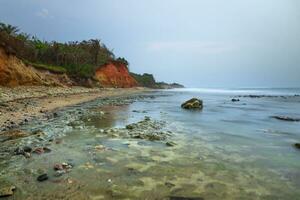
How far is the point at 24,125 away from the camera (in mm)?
14125

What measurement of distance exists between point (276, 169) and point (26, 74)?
1408 inches

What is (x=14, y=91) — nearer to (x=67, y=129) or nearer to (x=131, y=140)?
(x=67, y=129)

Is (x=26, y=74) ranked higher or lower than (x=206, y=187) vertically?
higher

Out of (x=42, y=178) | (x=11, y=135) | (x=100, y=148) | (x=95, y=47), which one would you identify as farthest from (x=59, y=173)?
(x=95, y=47)

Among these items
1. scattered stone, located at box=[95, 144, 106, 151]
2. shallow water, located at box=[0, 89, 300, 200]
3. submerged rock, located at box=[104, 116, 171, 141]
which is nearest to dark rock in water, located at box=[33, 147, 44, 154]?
shallow water, located at box=[0, 89, 300, 200]

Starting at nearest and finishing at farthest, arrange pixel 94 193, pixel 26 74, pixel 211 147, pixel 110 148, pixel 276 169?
1. pixel 94 193
2. pixel 276 169
3. pixel 110 148
4. pixel 211 147
5. pixel 26 74

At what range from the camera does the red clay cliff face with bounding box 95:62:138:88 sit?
73.6 meters

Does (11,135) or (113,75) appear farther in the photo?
(113,75)

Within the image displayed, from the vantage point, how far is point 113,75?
79625mm

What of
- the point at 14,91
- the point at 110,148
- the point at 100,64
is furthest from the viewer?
the point at 100,64

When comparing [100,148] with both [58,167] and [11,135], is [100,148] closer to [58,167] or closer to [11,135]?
[58,167]

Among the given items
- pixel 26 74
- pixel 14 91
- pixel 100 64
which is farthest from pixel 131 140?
pixel 100 64

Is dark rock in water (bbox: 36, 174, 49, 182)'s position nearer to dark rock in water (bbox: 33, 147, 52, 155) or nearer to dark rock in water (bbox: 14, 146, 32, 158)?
dark rock in water (bbox: 14, 146, 32, 158)

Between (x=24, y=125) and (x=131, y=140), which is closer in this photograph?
(x=131, y=140)
